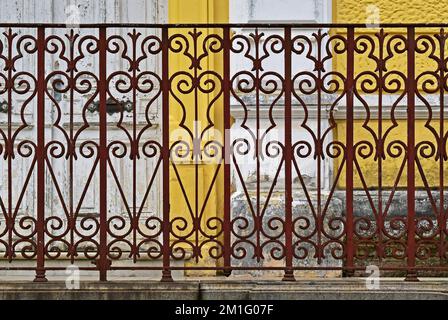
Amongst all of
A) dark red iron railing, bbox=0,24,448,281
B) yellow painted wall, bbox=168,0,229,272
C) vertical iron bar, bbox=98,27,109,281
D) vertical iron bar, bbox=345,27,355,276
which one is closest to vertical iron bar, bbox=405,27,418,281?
dark red iron railing, bbox=0,24,448,281

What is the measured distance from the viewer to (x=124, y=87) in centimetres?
842

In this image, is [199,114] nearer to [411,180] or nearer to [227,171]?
[227,171]

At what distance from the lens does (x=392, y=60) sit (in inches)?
321

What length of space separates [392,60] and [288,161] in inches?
56.5

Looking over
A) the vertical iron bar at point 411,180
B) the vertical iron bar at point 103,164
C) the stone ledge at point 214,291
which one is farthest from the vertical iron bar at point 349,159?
the vertical iron bar at point 103,164

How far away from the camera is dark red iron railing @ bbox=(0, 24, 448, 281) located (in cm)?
707

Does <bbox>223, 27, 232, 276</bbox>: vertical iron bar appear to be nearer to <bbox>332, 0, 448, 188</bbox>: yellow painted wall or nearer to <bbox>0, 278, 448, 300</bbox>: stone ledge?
<bbox>0, 278, 448, 300</bbox>: stone ledge

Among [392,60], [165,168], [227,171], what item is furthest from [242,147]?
[392,60]

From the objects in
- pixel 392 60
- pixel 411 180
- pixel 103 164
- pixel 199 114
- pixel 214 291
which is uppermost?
pixel 392 60

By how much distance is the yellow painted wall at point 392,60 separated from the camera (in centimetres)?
811

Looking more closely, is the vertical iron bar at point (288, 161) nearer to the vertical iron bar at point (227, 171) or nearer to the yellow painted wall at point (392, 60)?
the vertical iron bar at point (227, 171)

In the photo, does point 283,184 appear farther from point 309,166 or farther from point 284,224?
point 284,224
